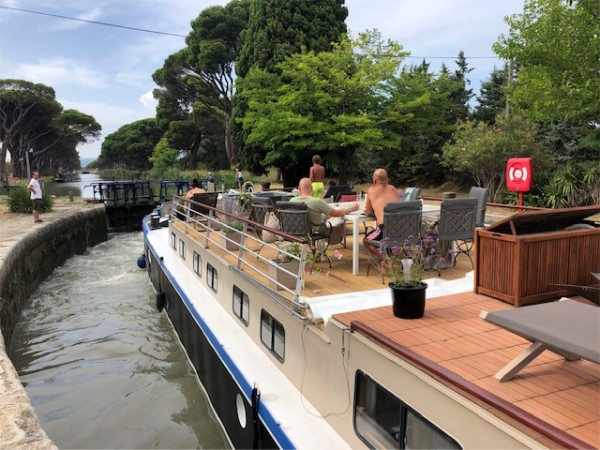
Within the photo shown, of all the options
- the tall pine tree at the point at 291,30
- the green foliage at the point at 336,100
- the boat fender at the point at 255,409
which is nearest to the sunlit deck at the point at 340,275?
the boat fender at the point at 255,409

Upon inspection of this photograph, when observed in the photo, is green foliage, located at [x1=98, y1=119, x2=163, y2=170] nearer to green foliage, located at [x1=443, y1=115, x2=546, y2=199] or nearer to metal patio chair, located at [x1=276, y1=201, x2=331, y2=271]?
green foliage, located at [x1=443, y1=115, x2=546, y2=199]

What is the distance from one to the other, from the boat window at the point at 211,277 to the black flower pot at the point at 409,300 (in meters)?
3.71

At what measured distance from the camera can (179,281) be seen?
8.01m

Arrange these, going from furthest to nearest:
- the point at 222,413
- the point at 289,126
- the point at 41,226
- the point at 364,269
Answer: the point at 289,126 < the point at 41,226 < the point at 364,269 < the point at 222,413

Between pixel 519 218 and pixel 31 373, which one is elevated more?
pixel 519 218

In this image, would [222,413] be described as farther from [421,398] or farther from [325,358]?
[421,398]

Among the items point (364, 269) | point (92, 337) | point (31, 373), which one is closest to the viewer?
point (364, 269)

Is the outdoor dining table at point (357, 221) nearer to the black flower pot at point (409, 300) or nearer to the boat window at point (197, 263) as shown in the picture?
the black flower pot at point (409, 300)

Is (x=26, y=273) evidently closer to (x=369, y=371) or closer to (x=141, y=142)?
(x=369, y=371)

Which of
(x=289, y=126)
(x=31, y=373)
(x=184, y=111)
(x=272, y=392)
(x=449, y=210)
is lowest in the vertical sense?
(x=31, y=373)

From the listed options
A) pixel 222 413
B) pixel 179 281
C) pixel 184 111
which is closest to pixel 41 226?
pixel 179 281

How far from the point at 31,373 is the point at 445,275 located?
7123 millimetres

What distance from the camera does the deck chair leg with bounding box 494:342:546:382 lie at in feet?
7.88

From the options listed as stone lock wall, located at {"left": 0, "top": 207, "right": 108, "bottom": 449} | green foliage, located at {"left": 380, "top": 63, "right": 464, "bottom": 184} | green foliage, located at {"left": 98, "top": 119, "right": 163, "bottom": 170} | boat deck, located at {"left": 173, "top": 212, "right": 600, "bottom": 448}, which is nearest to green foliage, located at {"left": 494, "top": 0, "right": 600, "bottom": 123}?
green foliage, located at {"left": 380, "top": 63, "right": 464, "bottom": 184}
